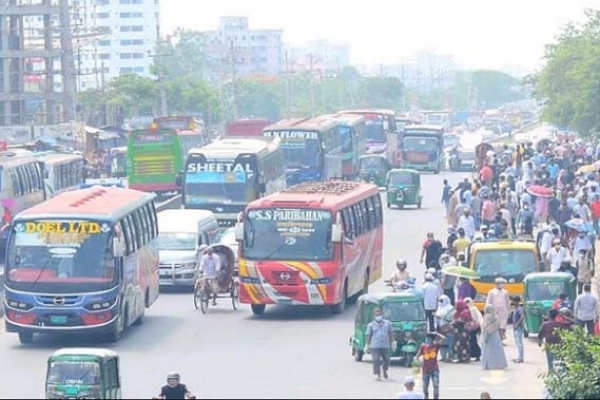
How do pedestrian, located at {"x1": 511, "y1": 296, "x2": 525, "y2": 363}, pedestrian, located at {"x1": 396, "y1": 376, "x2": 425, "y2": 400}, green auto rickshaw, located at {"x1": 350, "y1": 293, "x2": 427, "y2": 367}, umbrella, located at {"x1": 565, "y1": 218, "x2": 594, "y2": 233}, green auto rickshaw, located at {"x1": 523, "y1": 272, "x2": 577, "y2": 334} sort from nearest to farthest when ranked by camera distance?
pedestrian, located at {"x1": 396, "y1": 376, "x2": 425, "y2": 400} < green auto rickshaw, located at {"x1": 350, "y1": 293, "x2": 427, "y2": 367} < pedestrian, located at {"x1": 511, "y1": 296, "x2": 525, "y2": 363} < green auto rickshaw, located at {"x1": 523, "y1": 272, "x2": 577, "y2": 334} < umbrella, located at {"x1": 565, "y1": 218, "x2": 594, "y2": 233}

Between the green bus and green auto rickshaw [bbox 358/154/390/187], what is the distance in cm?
867

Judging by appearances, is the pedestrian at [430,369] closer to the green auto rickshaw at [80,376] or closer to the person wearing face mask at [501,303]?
the green auto rickshaw at [80,376]

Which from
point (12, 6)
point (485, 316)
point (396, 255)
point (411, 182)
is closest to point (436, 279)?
point (485, 316)

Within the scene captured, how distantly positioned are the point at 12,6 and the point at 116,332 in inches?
2756

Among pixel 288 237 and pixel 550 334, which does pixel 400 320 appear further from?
pixel 288 237

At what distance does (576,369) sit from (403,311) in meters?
6.33

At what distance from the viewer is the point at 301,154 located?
6594cm

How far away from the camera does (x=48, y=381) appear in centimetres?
2503

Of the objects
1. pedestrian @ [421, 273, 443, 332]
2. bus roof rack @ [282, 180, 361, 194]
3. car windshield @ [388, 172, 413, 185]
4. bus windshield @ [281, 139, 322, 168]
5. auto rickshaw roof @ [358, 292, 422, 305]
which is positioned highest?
bus roof rack @ [282, 180, 361, 194]

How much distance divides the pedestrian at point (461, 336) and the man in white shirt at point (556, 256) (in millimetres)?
6204

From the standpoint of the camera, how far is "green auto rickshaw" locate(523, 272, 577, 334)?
31.6 meters

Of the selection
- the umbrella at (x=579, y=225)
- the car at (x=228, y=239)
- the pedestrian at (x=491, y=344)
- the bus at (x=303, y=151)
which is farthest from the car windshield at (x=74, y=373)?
the bus at (x=303, y=151)

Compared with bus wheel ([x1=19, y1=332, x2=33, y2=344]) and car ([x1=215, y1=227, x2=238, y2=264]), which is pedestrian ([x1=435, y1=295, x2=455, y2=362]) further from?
car ([x1=215, y1=227, x2=238, y2=264])

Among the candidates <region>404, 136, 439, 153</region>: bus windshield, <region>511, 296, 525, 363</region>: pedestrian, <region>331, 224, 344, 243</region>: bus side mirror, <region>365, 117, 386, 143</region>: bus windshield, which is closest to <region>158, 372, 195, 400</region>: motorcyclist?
<region>511, 296, 525, 363</region>: pedestrian
